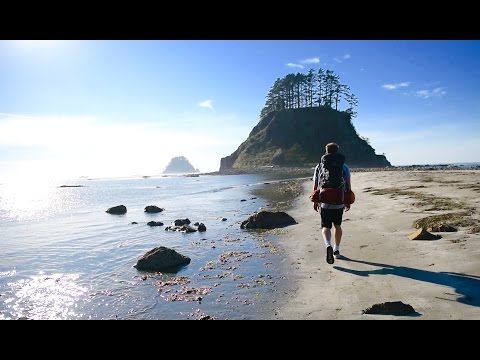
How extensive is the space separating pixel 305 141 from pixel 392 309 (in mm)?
122486

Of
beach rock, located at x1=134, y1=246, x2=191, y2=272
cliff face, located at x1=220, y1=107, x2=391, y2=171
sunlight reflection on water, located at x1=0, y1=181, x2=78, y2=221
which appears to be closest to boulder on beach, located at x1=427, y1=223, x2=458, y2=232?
beach rock, located at x1=134, y1=246, x2=191, y2=272

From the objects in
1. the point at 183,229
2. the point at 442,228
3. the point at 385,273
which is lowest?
the point at 183,229

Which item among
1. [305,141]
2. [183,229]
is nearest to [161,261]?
[183,229]

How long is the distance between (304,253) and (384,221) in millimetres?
5316

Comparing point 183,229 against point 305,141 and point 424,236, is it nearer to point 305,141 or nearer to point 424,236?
point 424,236

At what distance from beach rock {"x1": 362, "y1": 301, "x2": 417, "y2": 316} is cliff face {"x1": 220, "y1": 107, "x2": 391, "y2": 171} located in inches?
4295

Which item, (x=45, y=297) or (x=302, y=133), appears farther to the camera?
(x=302, y=133)

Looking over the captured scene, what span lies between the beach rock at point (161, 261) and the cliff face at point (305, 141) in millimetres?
105580

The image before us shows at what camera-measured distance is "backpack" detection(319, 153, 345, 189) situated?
877cm

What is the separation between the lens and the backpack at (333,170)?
877 centimetres

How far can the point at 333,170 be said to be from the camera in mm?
8789

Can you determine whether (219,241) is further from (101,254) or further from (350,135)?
(350,135)
